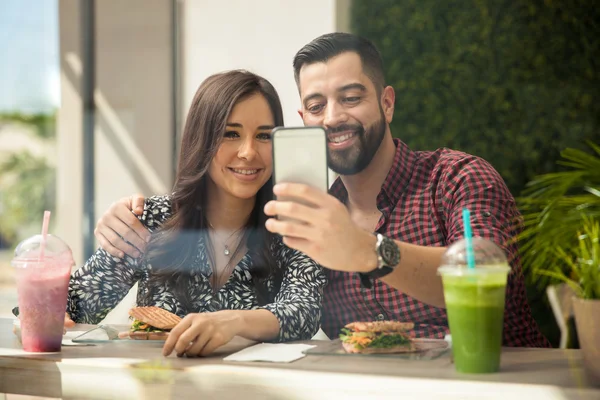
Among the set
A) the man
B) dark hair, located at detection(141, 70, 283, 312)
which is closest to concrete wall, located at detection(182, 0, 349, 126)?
the man

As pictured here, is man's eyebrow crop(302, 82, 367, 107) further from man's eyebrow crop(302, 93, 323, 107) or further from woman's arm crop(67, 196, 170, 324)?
woman's arm crop(67, 196, 170, 324)

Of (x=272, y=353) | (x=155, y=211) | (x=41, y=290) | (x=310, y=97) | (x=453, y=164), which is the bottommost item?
(x=272, y=353)

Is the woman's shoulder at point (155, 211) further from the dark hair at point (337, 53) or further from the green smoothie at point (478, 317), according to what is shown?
the green smoothie at point (478, 317)

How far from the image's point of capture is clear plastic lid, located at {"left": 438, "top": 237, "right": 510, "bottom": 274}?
106 cm

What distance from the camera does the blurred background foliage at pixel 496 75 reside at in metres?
3.09

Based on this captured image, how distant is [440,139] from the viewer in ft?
10.6

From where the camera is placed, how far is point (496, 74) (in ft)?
10.4

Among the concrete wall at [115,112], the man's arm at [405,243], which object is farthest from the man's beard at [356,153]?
the concrete wall at [115,112]

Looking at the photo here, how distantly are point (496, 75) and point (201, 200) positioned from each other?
1.77 meters

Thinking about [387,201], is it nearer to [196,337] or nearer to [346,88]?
[346,88]

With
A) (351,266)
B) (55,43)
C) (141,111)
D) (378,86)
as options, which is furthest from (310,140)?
(55,43)

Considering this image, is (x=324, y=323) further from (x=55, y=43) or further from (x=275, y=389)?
(x=55, y=43)

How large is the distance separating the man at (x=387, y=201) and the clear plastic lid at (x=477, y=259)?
18 centimetres

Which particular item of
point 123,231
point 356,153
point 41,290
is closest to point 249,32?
point 356,153
